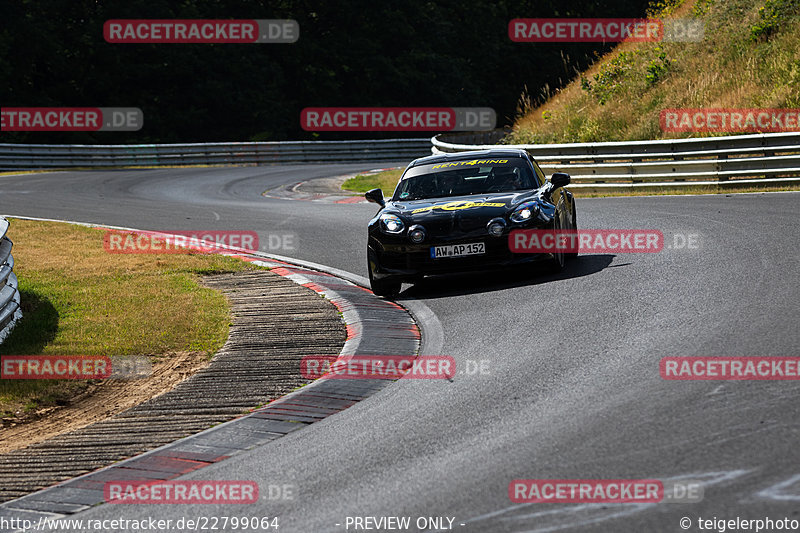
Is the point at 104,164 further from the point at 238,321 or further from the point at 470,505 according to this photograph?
the point at 470,505

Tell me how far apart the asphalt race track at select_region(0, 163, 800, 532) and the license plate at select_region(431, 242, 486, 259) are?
0.42 m

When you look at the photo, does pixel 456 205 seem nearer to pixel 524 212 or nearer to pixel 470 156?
pixel 524 212

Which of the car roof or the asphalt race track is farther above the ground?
the car roof

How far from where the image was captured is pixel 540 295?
31.5 feet

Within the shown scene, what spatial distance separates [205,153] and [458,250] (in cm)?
2825


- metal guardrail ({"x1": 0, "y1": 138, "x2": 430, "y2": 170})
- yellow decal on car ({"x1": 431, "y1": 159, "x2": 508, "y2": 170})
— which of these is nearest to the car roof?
yellow decal on car ({"x1": 431, "y1": 159, "x2": 508, "y2": 170})

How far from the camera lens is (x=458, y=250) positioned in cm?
1030

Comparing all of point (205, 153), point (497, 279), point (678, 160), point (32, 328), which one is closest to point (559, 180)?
point (497, 279)

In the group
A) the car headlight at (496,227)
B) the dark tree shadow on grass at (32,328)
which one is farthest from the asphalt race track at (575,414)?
the dark tree shadow on grass at (32,328)

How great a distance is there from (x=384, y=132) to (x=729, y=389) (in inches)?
1836

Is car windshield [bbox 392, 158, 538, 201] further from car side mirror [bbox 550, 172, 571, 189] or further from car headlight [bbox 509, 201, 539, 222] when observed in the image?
car headlight [bbox 509, 201, 539, 222]

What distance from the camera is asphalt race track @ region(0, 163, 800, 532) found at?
4543 mm

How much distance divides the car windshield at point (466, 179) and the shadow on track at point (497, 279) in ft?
3.19

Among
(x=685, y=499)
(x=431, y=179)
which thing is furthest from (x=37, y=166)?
(x=685, y=499)
